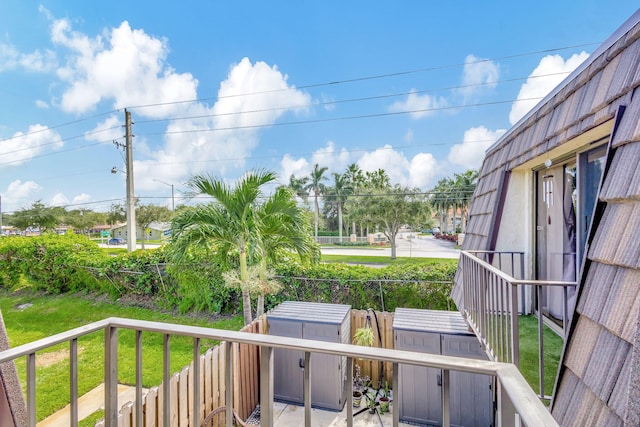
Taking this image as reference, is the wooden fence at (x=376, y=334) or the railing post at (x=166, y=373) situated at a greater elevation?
the railing post at (x=166, y=373)

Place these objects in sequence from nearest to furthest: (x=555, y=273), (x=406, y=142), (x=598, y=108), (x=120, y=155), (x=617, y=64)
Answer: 1. (x=617, y=64)
2. (x=598, y=108)
3. (x=555, y=273)
4. (x=120, y=155)
5. (x=406, y=142)

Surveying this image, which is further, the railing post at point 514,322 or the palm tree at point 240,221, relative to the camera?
the palm tree at point 240,221

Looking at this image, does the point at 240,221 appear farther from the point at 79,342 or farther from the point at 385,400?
the point at 79,342

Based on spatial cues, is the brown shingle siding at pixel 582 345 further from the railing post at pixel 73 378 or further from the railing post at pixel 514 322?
the railing post at pixel 73 378

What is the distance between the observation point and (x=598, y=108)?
1.89m

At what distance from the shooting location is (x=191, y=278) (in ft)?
19.8

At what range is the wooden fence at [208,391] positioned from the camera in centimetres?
253

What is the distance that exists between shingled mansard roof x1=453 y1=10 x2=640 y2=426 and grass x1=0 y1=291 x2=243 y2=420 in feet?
14.7

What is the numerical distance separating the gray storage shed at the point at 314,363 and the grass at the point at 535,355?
2030 millimetres

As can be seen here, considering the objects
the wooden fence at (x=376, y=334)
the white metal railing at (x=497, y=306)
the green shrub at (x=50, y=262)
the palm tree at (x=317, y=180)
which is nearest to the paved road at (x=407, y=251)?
the palm tree at (x=317, y=180)

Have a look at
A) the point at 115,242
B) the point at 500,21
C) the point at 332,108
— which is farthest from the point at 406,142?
the point at 115,242

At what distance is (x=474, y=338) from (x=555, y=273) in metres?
1.11

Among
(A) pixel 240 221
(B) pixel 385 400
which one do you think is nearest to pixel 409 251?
(B) pixel 385 400

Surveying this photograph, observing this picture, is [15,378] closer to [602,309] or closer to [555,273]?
[602,309]
